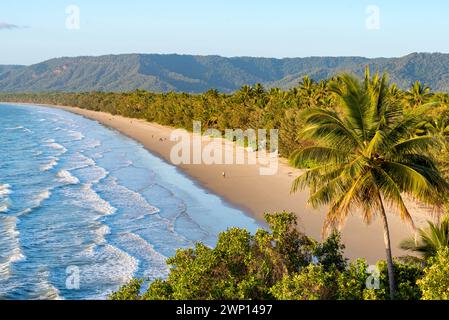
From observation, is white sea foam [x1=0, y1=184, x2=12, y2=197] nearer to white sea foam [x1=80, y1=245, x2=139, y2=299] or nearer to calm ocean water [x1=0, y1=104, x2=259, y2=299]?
calm ocean water [x1=0, y1=104, x2=259, y2=299]

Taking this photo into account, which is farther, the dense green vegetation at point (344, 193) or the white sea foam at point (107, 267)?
the white sea foam at point (107, 267)

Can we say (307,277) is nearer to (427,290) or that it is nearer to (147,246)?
(427,290)

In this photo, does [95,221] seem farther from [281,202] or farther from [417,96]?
[417,96]

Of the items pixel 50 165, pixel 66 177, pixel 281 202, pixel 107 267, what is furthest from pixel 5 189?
pixel 281 202

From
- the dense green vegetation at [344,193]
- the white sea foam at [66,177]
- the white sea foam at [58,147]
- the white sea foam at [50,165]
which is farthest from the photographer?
the white sea foam at [58,147]

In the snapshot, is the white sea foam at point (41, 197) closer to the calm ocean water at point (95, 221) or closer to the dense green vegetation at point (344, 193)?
the calm ocean water at point (95, 221)

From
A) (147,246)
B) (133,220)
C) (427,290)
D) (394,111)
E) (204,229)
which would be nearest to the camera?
(427,290)

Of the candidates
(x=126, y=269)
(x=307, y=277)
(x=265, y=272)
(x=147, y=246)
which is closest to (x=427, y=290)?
(x=307, y=277)

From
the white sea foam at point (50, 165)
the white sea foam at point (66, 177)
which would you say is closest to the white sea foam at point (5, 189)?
the white sea foam at point (66, 177)
